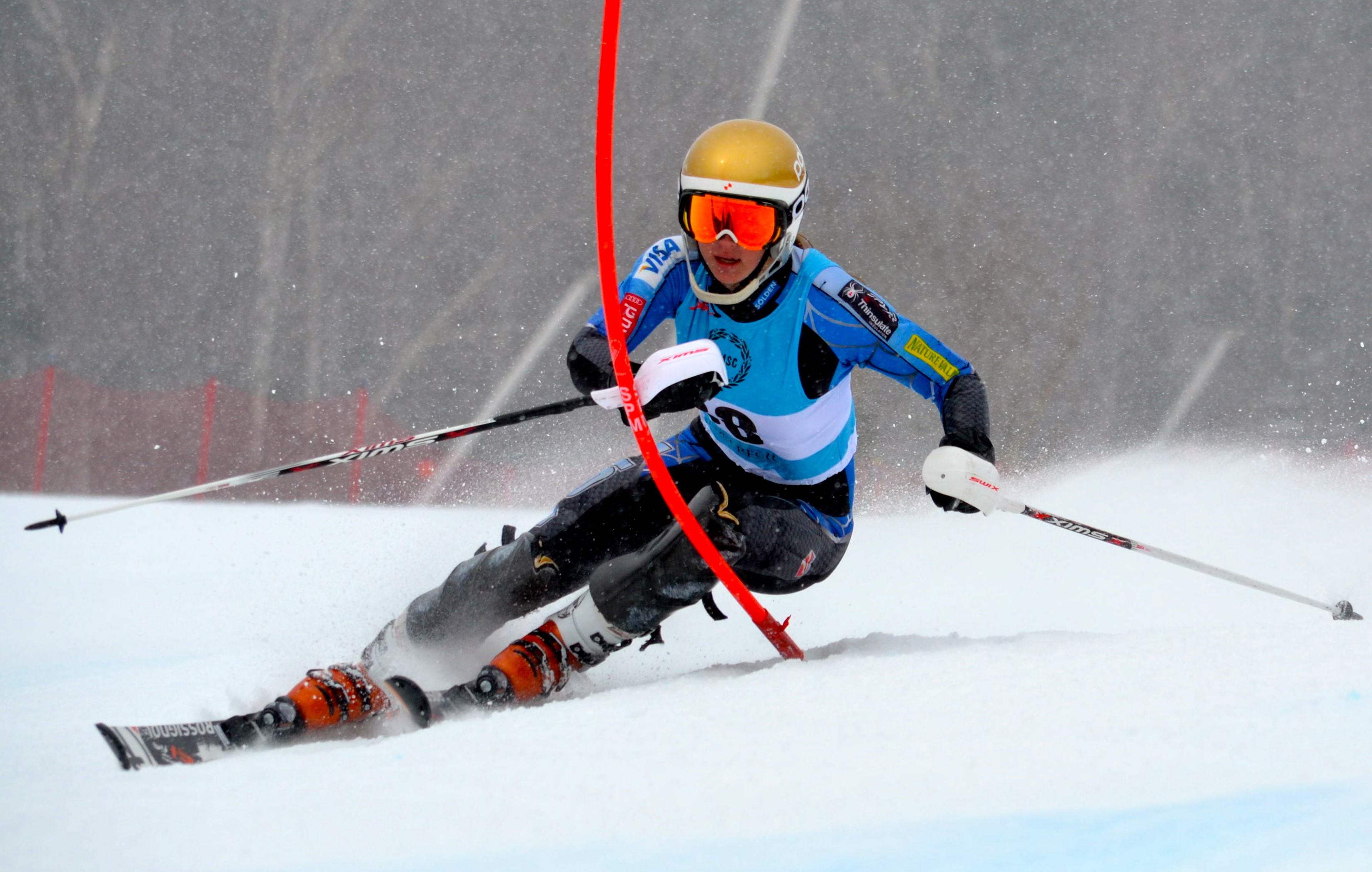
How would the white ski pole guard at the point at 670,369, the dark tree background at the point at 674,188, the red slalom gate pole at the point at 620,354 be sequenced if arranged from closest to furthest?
the red slalom gate pole at the point at 620,354 → the white ski pole guard at the point at 670,369 → the dark tree background at the point at 674,188

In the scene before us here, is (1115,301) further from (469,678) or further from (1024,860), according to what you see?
(1024,860)

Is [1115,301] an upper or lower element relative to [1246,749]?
upper

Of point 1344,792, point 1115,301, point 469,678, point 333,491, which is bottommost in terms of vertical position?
point 1344,792

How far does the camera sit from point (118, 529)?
559cm

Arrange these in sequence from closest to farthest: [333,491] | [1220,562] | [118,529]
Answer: [1220,562], [118,529], [333,491]

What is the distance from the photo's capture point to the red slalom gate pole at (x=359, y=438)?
7633 mm

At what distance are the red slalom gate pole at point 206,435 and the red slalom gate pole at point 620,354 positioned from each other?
6417mm

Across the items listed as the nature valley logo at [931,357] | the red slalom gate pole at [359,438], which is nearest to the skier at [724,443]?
the nature valley logo at [931,357]

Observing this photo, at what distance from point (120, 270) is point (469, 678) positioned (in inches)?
290

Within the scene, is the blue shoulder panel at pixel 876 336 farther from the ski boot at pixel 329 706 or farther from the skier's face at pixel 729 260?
the ski boot at pixel 329 706

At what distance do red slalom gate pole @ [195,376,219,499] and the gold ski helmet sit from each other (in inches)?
253

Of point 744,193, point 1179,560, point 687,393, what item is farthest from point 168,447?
point 1179,560

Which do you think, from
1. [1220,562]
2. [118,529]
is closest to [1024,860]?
[1220,562]

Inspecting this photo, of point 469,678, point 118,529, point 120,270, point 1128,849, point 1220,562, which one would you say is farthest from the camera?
point 120,270
